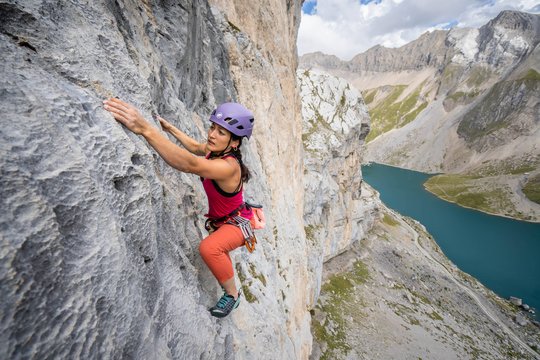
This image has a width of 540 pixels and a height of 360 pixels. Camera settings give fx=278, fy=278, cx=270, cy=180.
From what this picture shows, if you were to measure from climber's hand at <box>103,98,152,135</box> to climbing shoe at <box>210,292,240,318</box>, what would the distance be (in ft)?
14.1

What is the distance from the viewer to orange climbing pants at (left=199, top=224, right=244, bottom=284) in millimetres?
5941

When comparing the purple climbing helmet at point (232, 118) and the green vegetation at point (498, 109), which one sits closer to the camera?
the purple climbing helmet at point (232, 118)

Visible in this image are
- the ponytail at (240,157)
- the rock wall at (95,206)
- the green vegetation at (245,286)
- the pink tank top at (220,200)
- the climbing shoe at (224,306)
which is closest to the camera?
the rock wall at (95,206)

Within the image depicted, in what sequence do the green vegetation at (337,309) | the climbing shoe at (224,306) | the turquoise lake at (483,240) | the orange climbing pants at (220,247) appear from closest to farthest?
the orange climbing pants at (220,247)
the climbing shoe at (224,306)
the green vegetation at (337,309)
the turquoise lake at (483,240)

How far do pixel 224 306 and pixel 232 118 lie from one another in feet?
14.2

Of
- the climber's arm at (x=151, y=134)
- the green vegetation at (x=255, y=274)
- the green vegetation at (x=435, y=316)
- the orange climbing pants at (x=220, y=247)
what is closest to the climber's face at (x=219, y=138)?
the climber's arm at (x=151, y=134)

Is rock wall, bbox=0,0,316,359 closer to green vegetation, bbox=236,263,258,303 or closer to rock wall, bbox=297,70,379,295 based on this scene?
green vegetation, bbox=236,263,258,303

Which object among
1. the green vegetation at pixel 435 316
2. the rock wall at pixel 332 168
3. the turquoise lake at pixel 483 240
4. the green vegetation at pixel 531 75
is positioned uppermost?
the green vegetation at pixel 531 75

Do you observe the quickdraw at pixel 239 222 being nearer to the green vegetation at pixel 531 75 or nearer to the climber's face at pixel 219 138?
the climber's face at pixel 219 138

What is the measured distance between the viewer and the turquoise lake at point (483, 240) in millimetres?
76688

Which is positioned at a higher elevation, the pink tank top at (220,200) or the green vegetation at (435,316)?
the pink tank top at (220,200)

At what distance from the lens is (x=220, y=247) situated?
5.97 m

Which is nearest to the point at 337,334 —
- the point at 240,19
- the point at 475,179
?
the point at 240,19

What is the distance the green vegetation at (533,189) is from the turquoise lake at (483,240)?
16.5 meters
